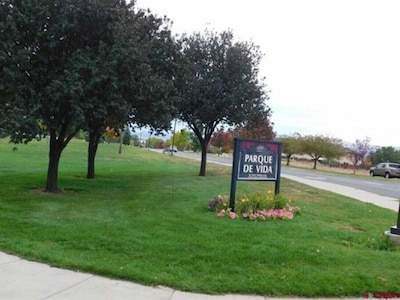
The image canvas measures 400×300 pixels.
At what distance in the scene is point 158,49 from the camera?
13.2 m

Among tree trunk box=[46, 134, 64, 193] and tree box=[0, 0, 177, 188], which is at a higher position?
tree box=[0, 0, 177, 188]

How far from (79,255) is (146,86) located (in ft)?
22.0

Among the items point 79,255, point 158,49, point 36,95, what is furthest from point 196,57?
point 79,255

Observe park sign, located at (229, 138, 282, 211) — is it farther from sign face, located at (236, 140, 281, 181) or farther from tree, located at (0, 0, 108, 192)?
tree, located at (0, 0, 108, 192)

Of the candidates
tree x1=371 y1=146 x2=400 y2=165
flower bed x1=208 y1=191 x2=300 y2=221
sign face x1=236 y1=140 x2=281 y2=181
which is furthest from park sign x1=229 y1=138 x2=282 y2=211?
tree x1=371 y1=146 x2=400 y2=165

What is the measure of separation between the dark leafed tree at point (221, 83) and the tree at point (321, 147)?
38.0m

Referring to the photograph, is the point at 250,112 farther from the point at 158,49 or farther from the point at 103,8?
the point at 103,8

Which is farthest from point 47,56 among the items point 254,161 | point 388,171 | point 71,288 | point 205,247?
point 388,171

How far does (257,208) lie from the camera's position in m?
9.22

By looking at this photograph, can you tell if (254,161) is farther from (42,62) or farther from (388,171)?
(388,171)

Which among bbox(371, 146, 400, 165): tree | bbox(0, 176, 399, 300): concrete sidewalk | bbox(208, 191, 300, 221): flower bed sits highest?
bbox(371, 146, 400, 165): tree

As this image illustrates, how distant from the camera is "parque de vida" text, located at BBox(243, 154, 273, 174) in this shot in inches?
379

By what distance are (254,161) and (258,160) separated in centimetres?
14

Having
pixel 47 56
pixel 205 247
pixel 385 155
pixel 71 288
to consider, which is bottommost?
pixel 71 288
